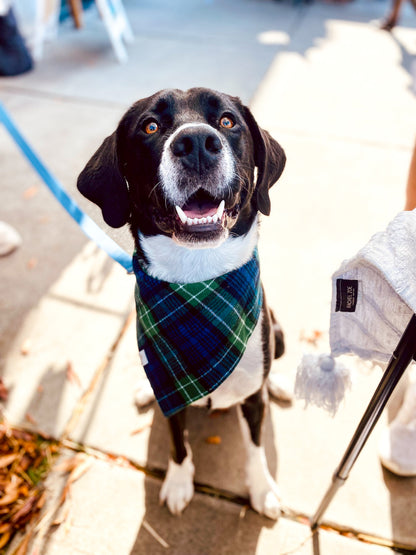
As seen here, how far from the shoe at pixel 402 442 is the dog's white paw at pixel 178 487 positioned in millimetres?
873

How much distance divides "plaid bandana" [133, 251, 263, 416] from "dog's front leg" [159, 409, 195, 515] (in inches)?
10.2

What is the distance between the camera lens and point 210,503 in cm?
179

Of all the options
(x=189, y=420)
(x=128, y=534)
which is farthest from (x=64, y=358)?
(x=128, y=534)

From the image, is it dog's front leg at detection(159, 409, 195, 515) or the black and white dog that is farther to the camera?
dog's front leg at detection(159, 409, 195, 515)

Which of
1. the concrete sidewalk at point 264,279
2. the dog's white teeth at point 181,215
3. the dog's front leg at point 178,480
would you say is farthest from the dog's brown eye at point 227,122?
the dog's front leg at point 178,480

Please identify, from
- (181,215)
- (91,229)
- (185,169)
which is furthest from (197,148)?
(91,229)

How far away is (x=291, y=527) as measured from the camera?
1715 mm

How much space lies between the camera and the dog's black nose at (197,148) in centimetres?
121

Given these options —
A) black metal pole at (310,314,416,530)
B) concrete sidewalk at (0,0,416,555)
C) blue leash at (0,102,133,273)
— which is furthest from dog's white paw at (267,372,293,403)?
blue leash at (0,102,133,273)

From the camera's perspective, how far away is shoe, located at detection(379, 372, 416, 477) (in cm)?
181

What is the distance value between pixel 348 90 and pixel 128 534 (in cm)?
497

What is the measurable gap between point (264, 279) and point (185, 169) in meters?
Answer: 1.60

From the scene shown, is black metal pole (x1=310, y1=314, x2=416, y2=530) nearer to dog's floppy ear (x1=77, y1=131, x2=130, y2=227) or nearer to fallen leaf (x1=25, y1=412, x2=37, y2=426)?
dog's floppy ear (x1=77, y1=131, x2=130, y2=227)

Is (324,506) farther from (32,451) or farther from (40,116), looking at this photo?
(40,116)
